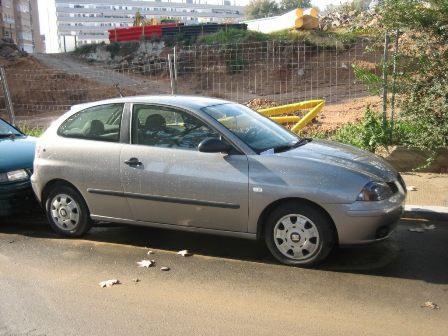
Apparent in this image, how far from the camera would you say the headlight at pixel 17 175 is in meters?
6.86

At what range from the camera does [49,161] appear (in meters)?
6.20

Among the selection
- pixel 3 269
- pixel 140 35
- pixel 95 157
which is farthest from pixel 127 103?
pixel 140 35

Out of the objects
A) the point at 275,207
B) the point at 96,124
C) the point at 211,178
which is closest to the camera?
the point at 275,207

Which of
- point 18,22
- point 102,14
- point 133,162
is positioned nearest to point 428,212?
point 133,162

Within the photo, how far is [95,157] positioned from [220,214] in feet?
5.12

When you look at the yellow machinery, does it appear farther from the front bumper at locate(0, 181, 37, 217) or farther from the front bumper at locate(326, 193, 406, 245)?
the front bumper at locate(326, 193, 406, 245)

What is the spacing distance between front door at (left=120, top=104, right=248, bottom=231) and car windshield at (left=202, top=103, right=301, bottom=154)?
0.73 feet

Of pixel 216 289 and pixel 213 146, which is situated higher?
pixel 213 146

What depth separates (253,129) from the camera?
571cm

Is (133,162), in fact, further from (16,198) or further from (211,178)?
(16,198)

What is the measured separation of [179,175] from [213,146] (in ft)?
1.58

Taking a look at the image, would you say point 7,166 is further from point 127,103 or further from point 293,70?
point 293,70

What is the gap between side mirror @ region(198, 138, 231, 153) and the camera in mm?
5227

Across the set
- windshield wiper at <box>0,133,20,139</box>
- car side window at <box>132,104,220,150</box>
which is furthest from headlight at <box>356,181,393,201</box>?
windshield wiper at <box>0,133,20,139</box>
